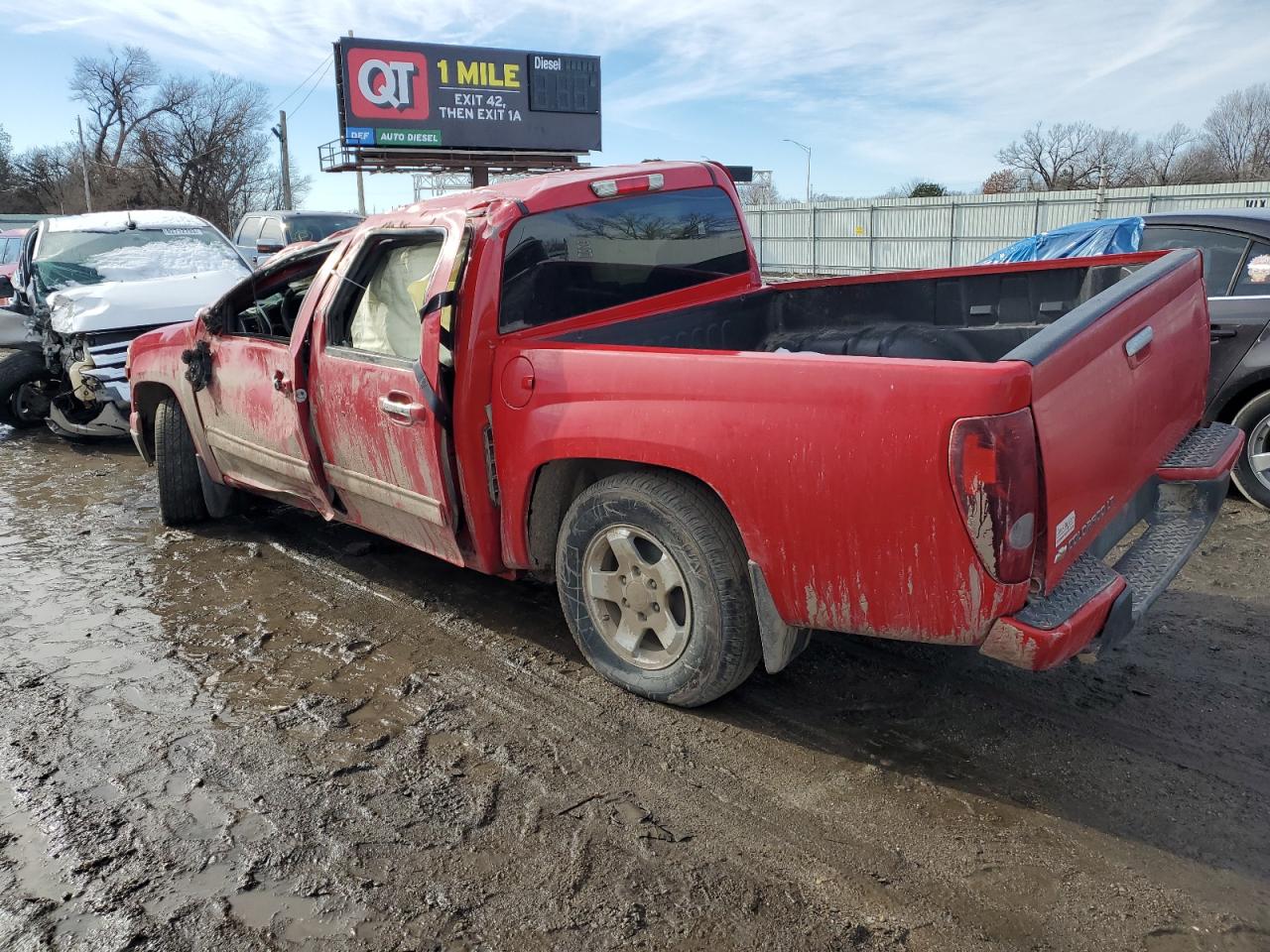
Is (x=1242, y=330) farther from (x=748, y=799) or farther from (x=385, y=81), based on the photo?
(x=385, y=81)

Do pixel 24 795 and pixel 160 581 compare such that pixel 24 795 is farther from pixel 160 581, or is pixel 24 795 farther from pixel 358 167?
pixel 358 167

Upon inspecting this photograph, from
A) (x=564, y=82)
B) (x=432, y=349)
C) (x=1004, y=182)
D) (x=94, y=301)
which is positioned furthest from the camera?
(x=1004, y=182)

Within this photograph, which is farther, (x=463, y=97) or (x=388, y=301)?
(x=463, y=97)

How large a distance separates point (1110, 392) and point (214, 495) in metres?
4.89

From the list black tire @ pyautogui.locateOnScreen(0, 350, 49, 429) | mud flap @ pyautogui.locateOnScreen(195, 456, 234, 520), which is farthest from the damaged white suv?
mud flap @ pyautogui.locateOnScreen(195, 456, 234, 520)

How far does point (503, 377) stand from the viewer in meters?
3.58

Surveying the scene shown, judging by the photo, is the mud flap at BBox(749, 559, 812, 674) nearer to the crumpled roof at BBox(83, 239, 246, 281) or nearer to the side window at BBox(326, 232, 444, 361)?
the side window at BBox(326, 232, 444, 361)

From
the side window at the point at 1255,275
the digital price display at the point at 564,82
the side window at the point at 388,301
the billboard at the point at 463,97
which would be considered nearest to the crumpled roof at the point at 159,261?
the side window at the point at 388,301

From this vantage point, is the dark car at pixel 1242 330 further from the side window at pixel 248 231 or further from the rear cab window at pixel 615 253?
the side window at pixel 248 231

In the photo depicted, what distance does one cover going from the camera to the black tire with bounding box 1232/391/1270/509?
216 inches

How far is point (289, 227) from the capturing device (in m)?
15.9

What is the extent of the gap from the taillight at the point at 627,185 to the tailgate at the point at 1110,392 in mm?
1960

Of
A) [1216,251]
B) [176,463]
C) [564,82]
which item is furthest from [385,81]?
[1216,251]

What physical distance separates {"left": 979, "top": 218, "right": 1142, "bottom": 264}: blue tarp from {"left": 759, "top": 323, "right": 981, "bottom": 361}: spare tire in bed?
247cm
